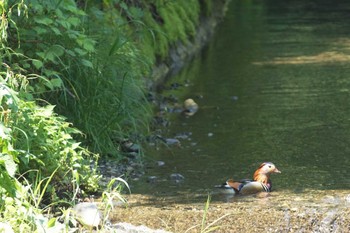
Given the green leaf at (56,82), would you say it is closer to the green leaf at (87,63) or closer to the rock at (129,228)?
the green leaf at (87,63)

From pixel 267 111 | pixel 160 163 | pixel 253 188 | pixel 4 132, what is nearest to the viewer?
pixel 4 132

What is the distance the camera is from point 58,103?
7.80 m

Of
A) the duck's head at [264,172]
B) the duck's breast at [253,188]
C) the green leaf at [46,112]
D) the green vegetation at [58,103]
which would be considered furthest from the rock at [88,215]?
the duck's head at [264,172]

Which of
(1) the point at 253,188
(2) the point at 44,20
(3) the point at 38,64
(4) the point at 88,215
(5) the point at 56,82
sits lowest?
(1) the point at 253,188

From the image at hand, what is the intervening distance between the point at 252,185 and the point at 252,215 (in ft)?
3.16

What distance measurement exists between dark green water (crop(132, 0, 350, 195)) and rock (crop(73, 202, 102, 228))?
1252mm

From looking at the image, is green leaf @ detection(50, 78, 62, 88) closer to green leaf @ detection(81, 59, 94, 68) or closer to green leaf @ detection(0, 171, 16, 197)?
green leaf @ detection(81, 59, 94, 68)

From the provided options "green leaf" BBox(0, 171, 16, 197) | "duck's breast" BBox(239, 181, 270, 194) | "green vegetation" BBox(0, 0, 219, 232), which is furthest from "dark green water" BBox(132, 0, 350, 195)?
"green leaf" BBox(0, 171, 16, 197)

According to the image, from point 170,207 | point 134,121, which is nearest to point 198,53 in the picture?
point 134,121

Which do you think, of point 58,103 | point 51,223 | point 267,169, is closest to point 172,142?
point 58,103

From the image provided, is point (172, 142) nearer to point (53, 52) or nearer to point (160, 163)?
point (160, 163)

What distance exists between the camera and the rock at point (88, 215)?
5707mm

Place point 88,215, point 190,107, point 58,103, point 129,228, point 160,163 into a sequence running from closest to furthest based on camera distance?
point 88,215 < point 129,228 < point 58,103 < point 160,163 < point 190,107

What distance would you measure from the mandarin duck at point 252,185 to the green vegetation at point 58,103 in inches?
39.5
